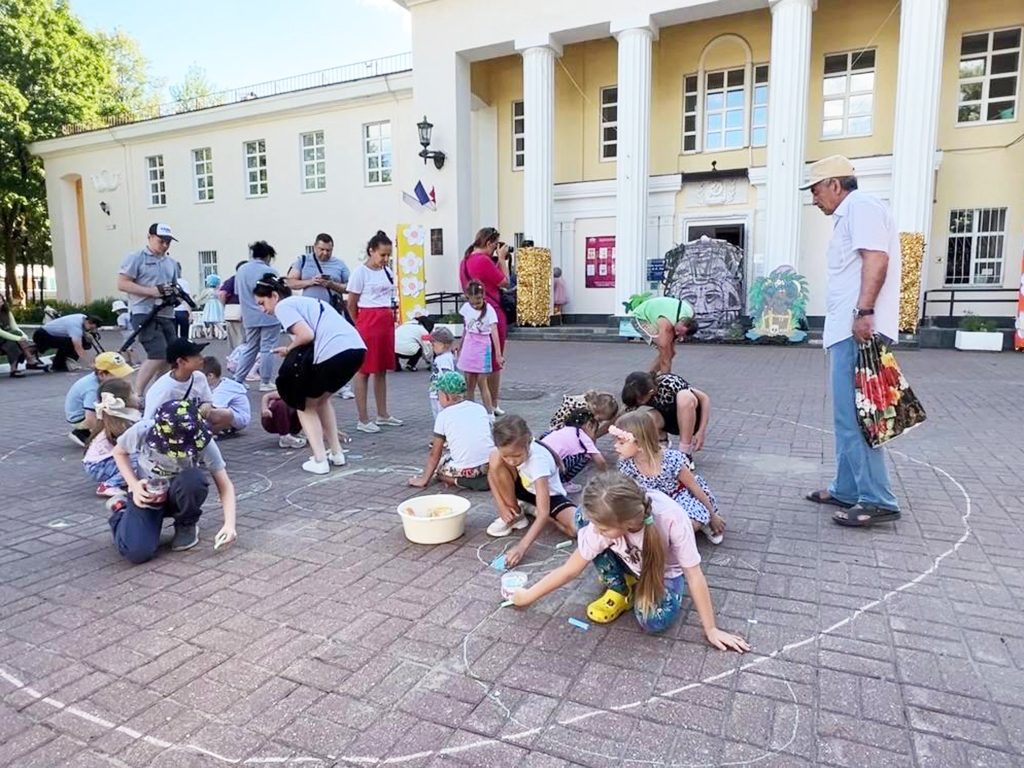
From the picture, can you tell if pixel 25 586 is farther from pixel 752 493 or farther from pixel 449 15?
pixel 449 15

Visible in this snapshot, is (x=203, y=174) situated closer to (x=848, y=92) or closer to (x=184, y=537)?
(x=848, y=92)

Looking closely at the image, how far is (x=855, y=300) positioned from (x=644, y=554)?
212 cm

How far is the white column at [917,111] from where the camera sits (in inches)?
541

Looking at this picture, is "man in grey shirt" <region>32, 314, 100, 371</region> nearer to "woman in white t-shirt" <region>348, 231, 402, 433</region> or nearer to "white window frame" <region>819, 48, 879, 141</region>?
"woman in white t-shirt" <region>348, 231, 402, 433</region>

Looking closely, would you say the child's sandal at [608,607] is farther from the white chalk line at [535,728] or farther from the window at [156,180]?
the window at [156,180]

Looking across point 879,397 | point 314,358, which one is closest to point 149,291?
point 314,358

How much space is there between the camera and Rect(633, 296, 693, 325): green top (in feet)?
17.4

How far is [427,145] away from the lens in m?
17.6

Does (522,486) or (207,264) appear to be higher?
(207,264)

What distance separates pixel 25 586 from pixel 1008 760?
3.80 m

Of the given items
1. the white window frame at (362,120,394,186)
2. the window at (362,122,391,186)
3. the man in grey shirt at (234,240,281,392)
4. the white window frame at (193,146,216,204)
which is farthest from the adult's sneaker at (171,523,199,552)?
the white window frame at (193,146,216,204)

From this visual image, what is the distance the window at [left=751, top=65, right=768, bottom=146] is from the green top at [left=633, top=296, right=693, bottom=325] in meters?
13.7

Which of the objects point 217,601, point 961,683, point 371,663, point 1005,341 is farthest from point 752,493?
point 1005,341

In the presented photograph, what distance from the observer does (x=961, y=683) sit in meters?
2.29
